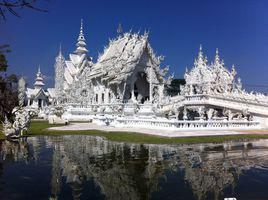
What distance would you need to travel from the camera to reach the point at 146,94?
47094 millimetres

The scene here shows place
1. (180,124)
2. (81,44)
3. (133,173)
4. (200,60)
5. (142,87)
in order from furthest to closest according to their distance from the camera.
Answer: (81,44)
(142,87)
(200,60)
(180,124)
(133,173)

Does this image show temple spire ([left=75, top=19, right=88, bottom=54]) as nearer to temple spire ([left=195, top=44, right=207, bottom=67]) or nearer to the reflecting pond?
temple spire ([left=195, top=44, right=207, bottom=67])

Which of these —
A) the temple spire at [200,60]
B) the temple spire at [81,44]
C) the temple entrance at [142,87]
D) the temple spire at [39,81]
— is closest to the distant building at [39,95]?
the temple spire at [39,81]

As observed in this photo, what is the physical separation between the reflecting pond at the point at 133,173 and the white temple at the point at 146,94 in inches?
297

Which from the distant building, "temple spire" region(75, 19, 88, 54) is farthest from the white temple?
the distant building

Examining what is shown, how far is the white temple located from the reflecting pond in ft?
24.8

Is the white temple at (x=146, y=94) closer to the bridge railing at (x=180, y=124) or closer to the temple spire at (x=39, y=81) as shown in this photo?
the bridge railing at (x=180, y=124)

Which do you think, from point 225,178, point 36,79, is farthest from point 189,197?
point 36,79

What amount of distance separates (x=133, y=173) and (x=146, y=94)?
39306 millimetres

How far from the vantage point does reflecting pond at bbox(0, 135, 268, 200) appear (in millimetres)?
6324

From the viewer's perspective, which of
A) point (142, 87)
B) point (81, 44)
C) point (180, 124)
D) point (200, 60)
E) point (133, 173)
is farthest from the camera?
point (81, 44)

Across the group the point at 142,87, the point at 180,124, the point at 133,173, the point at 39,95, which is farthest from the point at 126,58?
the point at 39,95

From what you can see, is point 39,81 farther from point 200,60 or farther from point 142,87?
point 200,60

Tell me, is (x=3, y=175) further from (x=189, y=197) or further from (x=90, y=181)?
(x=189, y=197)
